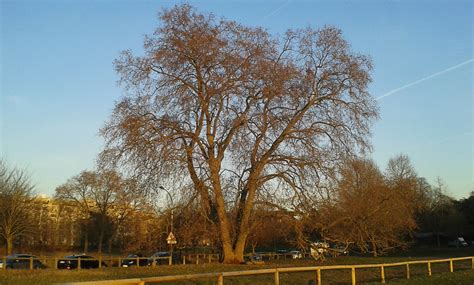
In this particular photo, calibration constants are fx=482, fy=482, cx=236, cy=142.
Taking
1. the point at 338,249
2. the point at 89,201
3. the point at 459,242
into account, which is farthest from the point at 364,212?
the point at 459,242

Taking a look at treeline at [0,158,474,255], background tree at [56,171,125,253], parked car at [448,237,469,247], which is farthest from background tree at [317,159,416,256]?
background tree at [56,171,125,253]

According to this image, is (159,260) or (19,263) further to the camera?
(159,260)

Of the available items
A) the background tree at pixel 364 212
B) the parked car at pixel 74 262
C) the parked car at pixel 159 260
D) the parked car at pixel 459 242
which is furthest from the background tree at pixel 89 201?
the parked car at pixel 459 242

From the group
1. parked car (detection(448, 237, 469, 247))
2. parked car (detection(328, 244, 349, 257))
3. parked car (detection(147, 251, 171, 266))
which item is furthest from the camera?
parked car (detection(448, 237, 469, 247))

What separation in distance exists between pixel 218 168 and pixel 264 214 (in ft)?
16.0

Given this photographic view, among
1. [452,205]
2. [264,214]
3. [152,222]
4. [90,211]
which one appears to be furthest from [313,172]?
[452,205]

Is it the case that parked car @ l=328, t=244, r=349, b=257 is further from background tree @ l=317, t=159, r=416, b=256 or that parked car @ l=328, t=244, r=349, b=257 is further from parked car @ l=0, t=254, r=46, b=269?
parked car @ l=0, t=254, r=46, b=269

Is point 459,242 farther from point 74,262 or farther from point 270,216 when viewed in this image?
point 74,262

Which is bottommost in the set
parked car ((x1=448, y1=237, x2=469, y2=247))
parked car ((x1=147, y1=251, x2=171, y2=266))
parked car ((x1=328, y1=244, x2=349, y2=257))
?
parked car ((x1=448, y1=237, x2=469, y2=247))

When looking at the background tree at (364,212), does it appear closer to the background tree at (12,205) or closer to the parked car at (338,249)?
the parked car at (338,249)

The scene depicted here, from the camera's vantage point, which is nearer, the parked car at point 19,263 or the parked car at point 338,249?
the parked car at point 19,263

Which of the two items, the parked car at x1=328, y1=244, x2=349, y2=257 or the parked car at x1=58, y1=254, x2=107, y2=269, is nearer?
the parked car at x1=58, y1=254, x2=107, y2=269

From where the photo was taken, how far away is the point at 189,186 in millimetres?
30203

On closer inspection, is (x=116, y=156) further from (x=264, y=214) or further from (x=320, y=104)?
(x=320, y=104)
